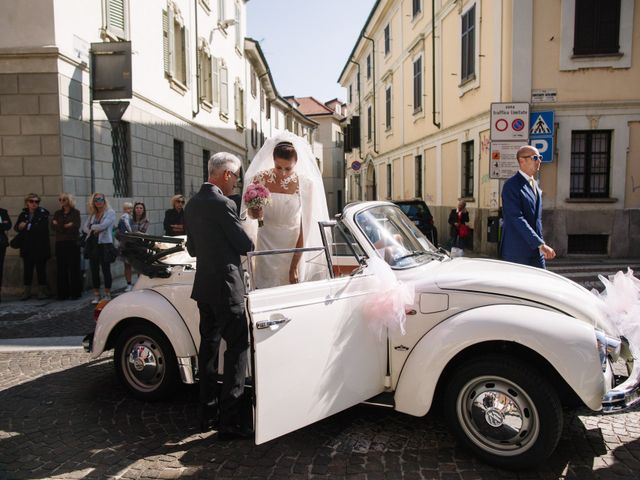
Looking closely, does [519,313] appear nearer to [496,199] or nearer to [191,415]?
[191,415]

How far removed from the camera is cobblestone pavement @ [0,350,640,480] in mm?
3178

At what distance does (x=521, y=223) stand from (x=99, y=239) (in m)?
6.93

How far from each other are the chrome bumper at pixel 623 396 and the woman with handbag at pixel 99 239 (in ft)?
25.8

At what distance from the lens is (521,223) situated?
4746 millimetres

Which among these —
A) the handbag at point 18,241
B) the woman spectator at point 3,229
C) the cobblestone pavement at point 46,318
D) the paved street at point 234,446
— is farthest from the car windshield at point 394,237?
the woman spectator at point 3,229

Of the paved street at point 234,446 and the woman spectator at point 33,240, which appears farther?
the woman spectator at point 33,240

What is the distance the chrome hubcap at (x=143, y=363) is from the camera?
4.32 m

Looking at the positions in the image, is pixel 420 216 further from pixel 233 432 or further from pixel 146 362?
pixel 233 432

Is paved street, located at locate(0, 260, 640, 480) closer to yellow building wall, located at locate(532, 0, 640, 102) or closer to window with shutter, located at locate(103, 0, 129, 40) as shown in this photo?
window with shutter, located at locate(103, 0, 129, 40)

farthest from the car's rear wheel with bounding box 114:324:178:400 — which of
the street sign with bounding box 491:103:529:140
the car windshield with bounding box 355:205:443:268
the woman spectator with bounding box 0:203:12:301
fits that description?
the street sign with bounding box 491:103:529:140

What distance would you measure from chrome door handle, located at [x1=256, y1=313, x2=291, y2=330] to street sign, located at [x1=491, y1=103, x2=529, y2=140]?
33.2 ft

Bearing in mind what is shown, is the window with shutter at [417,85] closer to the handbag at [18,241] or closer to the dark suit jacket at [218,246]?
the handbag at [18,241]

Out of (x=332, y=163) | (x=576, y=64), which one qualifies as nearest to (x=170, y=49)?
(x=576, y=64)

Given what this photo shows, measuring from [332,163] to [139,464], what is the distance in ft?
177
